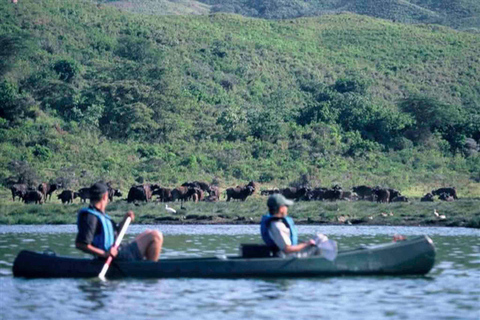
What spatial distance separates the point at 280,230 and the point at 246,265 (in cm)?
91

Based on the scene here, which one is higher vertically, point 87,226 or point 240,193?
point 240,193

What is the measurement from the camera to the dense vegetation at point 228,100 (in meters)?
55.4

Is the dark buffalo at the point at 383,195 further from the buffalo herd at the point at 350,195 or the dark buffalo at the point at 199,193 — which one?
the dark buffalo at the point at 199,193

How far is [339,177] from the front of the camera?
54656 millimetres

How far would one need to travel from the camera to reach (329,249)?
18.3 meters

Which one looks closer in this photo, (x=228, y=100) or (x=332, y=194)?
(x=332, y=194)

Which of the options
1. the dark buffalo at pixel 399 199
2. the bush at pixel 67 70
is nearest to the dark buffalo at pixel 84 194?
the dark buffalo at pixel 399 199

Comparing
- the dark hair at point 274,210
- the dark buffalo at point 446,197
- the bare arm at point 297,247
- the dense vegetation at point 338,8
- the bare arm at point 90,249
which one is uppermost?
the dense vegetation at point 338,8

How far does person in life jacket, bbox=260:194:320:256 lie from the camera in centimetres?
1841

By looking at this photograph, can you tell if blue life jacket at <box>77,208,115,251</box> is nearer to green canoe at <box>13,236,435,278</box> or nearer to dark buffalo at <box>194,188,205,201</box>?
green canoe at <box>13,236,435,278</box>

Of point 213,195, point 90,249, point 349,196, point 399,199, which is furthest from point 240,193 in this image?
point 90,249

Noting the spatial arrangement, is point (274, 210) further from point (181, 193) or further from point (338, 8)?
point (338, 8)

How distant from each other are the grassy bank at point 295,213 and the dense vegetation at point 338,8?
97285 mm

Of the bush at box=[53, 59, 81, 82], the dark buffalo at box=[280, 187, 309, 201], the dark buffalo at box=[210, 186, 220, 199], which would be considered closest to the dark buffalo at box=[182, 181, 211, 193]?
the dark buffalo at box=[210, 186, 220, 199]
